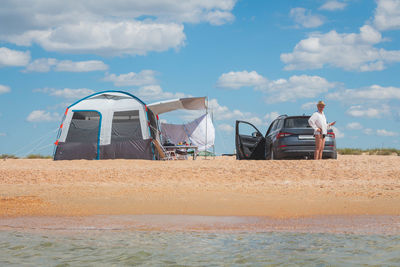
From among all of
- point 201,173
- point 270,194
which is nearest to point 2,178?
point 201,173

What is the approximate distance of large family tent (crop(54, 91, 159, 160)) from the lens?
65.7 ft

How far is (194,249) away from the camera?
17.9 feet

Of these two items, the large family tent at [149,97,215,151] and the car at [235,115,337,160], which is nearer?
the car at [235,115,337,160]

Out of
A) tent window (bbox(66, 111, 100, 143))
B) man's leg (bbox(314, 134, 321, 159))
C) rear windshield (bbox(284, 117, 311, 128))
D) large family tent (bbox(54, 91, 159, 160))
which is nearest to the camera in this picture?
man's leg (bbox(314, 134, 321, 159))

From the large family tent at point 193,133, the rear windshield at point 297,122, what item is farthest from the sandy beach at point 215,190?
the large family tent at point 193,133

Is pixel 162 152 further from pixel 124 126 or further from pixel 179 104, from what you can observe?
pixel 179 104

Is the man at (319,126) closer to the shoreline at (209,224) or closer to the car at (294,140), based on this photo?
the car at (294,140)

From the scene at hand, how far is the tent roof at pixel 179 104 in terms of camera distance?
68.4 feet

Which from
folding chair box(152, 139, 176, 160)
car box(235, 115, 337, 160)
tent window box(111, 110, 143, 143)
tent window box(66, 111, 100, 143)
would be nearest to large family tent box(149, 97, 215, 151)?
folding chair box(152, 139, 176, 160)

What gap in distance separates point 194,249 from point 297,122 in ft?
32.9

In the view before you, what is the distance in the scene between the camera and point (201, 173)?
12.8 meters

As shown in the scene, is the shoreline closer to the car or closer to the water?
the water

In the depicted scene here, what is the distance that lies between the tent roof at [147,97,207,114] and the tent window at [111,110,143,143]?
1113 mm

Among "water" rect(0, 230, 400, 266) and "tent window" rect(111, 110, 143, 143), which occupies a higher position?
"tent window" rect(111, 110, 143, 143)
